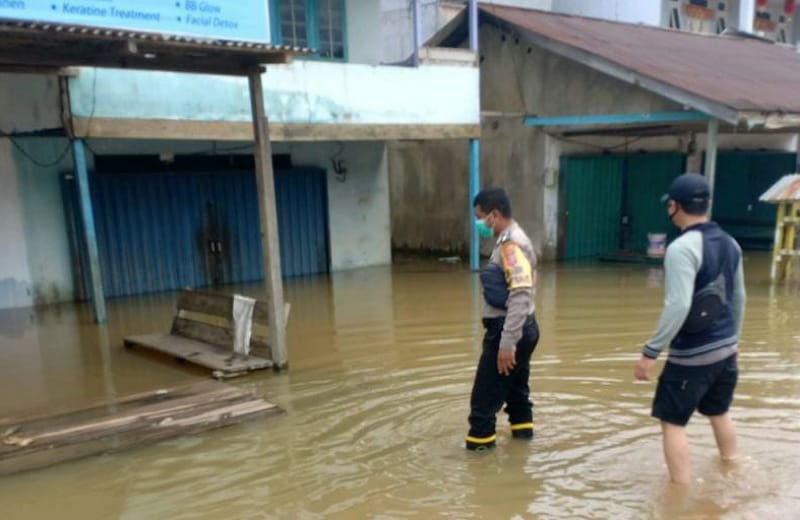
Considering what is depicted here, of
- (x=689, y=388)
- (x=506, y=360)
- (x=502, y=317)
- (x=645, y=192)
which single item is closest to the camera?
(x=689, y=388)

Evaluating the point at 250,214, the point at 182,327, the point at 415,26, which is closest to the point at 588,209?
the point at 415,26

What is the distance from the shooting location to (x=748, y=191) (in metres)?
15.2

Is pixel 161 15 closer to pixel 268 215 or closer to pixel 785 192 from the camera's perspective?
pixel 268 215

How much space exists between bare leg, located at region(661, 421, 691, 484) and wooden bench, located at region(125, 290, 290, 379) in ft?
12.9

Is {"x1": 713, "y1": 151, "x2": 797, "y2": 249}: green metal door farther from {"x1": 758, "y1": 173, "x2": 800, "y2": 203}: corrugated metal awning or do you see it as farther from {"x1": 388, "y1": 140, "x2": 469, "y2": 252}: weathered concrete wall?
{"x1": 388, "y1": 140, "x2": 469, "y2": 252}: weathered concrete wall

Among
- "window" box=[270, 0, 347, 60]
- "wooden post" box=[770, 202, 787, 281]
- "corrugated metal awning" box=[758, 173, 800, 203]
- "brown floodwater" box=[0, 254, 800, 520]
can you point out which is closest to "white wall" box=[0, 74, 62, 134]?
"brown floodwater" box=[0, 254, 800, 520]

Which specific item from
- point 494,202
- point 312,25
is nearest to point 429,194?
point 312,25

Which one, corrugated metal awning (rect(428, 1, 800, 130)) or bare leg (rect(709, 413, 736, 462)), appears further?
corrugated metal awning (rect(428, 1, 800, 130))

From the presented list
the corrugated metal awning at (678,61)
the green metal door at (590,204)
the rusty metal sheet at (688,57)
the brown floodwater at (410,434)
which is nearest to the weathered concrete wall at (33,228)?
the brown floodwater at (410,434)

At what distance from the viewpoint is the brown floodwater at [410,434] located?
3770mm

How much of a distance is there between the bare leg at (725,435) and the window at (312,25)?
8813mm

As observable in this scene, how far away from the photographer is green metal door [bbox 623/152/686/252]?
1417 centimetres

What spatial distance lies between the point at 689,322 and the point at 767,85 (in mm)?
10427

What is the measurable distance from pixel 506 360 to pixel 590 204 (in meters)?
10.5
